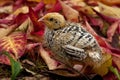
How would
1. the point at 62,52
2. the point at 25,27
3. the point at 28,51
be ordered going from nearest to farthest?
1. the point at 62,52
2. the point at 28,51
3. the point at 25,27

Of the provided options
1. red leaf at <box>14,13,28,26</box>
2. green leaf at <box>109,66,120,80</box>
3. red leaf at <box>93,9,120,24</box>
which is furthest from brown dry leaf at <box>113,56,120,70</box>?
red leaf at <box>14,13,28,26</box>

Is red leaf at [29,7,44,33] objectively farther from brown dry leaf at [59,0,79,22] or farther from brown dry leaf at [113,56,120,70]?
brown dry leaf at [113,56,120,70]

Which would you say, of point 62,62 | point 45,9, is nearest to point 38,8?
point 45,9

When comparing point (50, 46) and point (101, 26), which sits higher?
point (50, 46)

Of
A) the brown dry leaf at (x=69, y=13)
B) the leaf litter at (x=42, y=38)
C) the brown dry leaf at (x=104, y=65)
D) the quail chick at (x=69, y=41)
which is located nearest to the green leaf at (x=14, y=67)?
the leaf litter at (x=42, y=38)

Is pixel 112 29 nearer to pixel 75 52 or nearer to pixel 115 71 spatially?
pixel 115 71

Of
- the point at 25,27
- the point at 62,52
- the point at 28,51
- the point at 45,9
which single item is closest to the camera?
the point at 62,52

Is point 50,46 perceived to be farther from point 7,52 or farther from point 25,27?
point 25,27

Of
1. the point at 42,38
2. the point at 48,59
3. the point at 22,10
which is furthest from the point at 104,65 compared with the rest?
the point at 22,10
